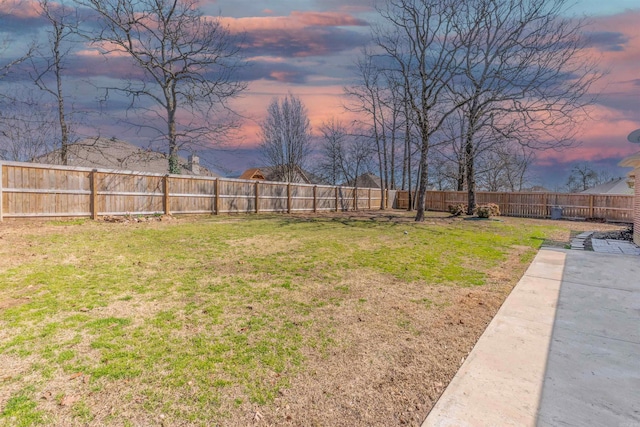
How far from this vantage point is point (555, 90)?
41.9 feet

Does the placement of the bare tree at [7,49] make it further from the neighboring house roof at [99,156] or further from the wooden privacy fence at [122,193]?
the wooden privacy fence at [122,193]

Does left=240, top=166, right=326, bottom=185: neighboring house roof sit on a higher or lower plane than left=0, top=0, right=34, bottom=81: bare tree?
lower

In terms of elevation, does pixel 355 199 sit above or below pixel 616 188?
below

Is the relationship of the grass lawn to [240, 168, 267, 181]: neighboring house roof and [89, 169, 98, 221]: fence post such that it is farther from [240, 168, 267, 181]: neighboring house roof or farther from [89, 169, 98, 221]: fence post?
[240, 168, 267, 181]: neighboring house roof

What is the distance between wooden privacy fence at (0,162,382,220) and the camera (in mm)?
8359

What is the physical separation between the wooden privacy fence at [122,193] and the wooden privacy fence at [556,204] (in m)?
14.2

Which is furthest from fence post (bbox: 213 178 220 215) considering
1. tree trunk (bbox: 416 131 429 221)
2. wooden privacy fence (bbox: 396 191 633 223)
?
wooden privacy fence (bbox: 396 191 633 223)

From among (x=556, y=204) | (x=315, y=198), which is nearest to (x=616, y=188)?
(x=556, y=204)

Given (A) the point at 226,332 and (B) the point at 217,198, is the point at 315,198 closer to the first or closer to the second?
(B) the point at 217,198

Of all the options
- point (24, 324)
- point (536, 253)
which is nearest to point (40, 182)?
point (24, 324)

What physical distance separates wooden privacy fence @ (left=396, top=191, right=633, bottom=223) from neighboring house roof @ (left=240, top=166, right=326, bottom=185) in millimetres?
15795

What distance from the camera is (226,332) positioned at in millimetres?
3006

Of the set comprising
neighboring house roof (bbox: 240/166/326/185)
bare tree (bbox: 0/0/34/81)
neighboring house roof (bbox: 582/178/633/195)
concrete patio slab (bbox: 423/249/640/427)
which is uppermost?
bare tree (bbox: 0/0/34/81)

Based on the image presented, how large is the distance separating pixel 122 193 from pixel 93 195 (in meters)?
0.91
